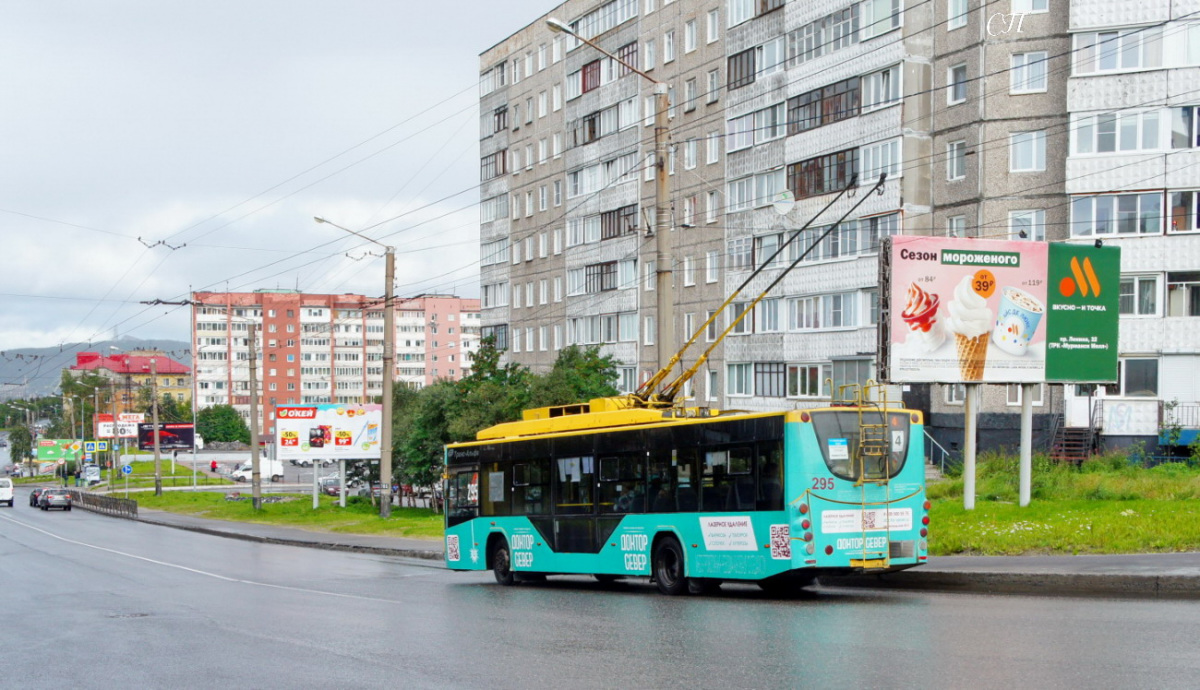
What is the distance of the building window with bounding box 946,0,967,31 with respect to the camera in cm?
4344

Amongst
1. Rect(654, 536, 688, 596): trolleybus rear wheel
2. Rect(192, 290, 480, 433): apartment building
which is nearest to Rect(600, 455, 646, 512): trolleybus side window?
Rect(654, 536, 688, 596): trolleybus rear wheel

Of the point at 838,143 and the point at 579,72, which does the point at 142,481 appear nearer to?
the point at 579,72

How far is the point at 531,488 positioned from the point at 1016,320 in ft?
31.6

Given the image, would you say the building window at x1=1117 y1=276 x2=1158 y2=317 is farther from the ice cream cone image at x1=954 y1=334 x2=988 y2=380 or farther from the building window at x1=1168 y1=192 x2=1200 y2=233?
the ice cream cone image at x1=954 y1=334 x2=988 y2=380

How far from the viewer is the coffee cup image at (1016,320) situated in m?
23.9

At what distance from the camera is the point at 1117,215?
39.8 meters

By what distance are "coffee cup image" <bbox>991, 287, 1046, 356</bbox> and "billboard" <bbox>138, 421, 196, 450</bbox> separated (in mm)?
80280

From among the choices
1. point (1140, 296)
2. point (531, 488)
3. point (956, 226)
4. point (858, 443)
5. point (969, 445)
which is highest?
point (956, 226)

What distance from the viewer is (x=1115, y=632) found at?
1176cm

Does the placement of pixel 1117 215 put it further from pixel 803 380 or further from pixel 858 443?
pixel 858 443

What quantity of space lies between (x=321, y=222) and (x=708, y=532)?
23789 mm

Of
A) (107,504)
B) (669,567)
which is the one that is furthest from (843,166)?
(107,504)

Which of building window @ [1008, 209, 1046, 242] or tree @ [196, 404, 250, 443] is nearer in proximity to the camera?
building window @ [1008, 209, 1046, 242]

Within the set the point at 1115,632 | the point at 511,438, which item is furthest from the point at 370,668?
the point at 511,438
